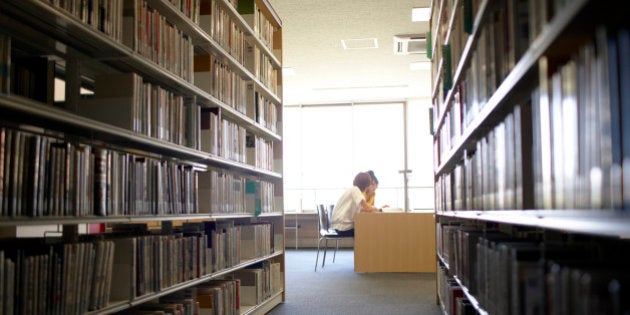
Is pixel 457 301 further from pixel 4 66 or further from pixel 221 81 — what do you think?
pixel 4 66

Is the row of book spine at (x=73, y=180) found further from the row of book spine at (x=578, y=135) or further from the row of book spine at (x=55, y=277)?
the row of book spine at (x=578, y=135)

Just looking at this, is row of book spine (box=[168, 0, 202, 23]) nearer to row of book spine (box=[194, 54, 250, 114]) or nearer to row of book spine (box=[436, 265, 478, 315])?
row of book spine (box=[194, 54, 250, 114])

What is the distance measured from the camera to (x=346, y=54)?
7.01m

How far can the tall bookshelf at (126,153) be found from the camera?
1581 mm

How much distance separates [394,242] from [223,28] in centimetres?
353

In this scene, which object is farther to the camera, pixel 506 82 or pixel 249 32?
pixel 249 32

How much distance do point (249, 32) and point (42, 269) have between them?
252 cm

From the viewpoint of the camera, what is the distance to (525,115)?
4.18ft

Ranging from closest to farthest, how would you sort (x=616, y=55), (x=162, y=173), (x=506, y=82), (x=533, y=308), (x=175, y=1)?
(x=616, y=55) → (x=533, y=308) → (x=506, y=82) → (x=162, y=173) → (x=175, y=1)

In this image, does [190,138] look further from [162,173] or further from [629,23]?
[629,23]

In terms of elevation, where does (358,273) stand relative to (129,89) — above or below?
below

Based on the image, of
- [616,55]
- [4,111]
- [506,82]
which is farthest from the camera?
[4,111]

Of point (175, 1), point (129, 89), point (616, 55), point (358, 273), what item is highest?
point (175, 1)

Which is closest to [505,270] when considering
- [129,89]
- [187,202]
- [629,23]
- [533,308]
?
[533,308]
